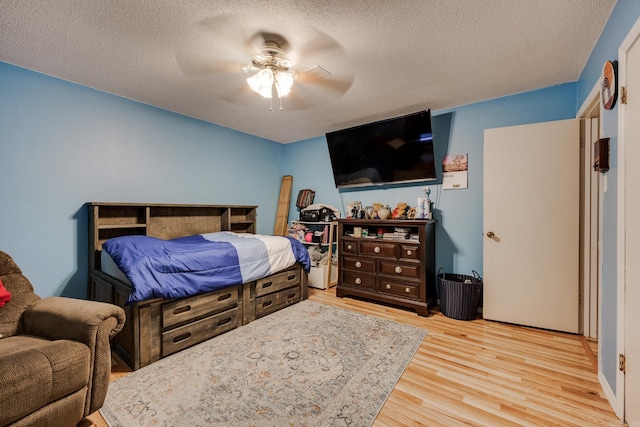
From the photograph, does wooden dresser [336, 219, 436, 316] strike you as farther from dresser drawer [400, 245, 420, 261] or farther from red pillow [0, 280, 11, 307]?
red pillow [0, 280, 11, 307]

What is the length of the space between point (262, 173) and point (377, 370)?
337 centimetres

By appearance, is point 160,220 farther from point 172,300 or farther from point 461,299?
point 461,299

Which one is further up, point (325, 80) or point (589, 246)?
point (325, 80)

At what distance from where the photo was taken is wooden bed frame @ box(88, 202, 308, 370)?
1.96 metres

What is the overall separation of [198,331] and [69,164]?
1.97m

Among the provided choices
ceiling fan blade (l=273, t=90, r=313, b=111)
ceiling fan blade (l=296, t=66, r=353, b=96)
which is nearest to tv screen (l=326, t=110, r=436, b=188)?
ceiling fan blade (l=273, t=90, r=313, b=111)

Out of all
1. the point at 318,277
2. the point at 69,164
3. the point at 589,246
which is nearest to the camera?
the point at 589,246

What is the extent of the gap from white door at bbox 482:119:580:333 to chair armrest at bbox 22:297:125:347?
123 inches

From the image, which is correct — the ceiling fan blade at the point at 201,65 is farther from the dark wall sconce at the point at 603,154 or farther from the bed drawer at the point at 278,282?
the dark wall sconce at the point at 603,154

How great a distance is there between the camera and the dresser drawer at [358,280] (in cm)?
328

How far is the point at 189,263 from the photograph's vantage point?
7.23 ft

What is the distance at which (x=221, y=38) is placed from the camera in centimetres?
190

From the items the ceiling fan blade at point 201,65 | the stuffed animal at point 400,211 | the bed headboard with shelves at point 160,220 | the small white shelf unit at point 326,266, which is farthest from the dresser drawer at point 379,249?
the ceiling fan blade at point 201,65

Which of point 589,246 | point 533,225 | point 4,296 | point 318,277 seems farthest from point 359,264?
point 4,296
